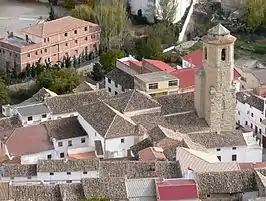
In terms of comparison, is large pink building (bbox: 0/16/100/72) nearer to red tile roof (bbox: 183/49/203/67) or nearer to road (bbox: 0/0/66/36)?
road (bbox: 0/0/66/36)

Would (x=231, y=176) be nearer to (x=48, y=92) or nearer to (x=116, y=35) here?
(x=48, y=92)

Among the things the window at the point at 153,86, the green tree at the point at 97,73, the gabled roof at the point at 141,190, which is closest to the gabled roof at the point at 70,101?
the window at the point at 153,86

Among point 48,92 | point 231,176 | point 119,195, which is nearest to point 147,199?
point 119,195

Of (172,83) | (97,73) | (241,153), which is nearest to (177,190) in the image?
(241,153)

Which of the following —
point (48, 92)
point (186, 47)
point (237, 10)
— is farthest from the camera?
point (237, 10)

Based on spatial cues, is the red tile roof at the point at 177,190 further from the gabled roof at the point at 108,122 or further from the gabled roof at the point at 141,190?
the gabled roof at the point at 108,122
